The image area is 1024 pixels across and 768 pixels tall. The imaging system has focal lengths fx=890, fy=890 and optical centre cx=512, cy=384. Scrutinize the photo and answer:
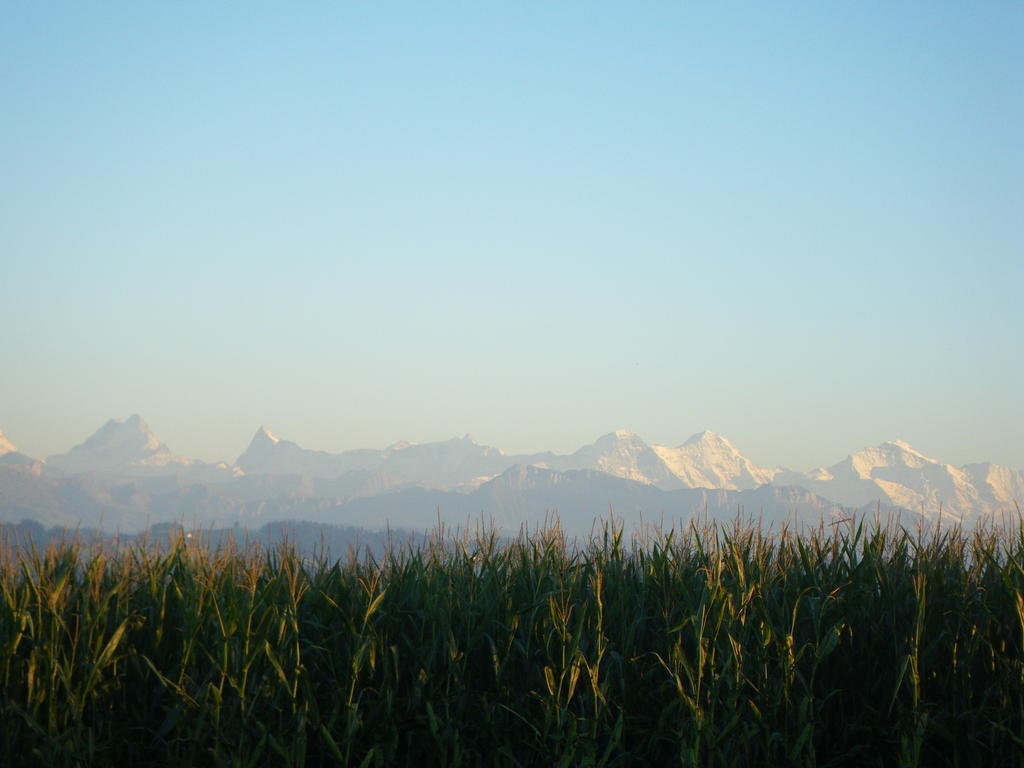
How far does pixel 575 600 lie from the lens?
748cm

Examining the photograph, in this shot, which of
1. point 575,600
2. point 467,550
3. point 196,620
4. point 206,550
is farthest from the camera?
point 467,550

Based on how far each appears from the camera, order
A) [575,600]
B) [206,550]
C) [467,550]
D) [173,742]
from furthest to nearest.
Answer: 1. [467,550]
2. [206,550]
3. [575,600]
4. [173,742]

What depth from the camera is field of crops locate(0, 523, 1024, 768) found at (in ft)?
21.4

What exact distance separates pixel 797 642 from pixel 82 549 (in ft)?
19.9

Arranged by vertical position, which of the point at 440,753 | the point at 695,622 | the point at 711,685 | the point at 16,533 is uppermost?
the point at 16,533

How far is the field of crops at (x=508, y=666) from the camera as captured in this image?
257 inches

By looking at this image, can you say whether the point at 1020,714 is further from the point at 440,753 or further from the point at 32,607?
the point at 32,607

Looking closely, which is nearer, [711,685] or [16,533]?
[711,685]

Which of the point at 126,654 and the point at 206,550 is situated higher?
the point at 206,550

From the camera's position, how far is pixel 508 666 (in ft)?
23.5

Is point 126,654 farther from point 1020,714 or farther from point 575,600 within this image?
point 1020,714

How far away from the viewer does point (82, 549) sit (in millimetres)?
7699

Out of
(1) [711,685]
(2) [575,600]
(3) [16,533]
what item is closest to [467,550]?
(2) [575,600]

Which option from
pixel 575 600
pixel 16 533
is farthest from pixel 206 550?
pixel 575 600
